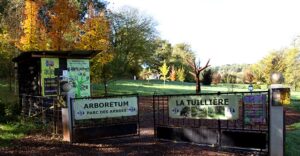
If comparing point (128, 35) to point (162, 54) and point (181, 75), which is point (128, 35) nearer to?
point (181, 75)

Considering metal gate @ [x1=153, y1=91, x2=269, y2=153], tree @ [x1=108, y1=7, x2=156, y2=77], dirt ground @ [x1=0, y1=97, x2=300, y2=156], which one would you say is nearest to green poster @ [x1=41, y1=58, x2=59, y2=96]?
dirt ground @ [x1=0, y1=97, x2=300, y2=156]

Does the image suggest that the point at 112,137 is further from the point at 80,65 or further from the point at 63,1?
the point at 63,1

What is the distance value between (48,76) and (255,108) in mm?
9021

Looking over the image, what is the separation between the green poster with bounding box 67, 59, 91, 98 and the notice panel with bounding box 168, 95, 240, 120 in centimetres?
677

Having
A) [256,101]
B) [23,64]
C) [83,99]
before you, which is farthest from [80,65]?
[256,101]

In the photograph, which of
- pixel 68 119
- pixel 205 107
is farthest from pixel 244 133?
pixel 68 119

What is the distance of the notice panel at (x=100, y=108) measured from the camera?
10109 millimetres

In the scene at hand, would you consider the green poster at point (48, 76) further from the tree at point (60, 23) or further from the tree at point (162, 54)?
the tree at point (162, 54)

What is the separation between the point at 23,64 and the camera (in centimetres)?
1622

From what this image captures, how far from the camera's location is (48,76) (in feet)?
47.0

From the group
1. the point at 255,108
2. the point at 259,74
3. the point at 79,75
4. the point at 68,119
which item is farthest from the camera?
the point at 259,74

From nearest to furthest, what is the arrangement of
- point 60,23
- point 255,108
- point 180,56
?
point 255,108
point 60,23
point 180,56

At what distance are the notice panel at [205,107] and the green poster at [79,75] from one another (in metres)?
6.77

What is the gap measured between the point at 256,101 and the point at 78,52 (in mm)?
8793
